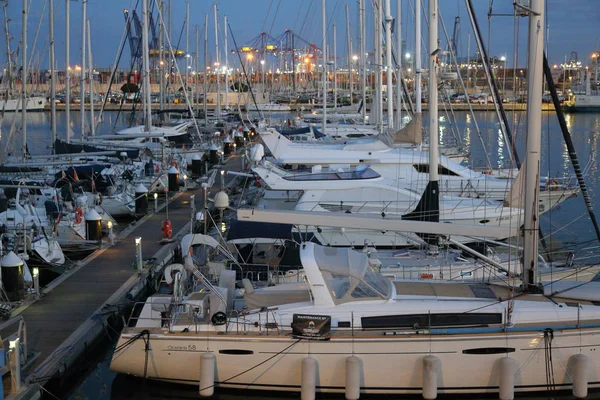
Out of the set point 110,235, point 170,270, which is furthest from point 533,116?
point 110,235

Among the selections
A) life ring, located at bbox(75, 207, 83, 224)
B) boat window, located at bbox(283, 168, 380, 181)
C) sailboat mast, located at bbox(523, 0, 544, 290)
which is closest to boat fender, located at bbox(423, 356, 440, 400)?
sailboat mast, located at bbox(523, 0, 544, 290)

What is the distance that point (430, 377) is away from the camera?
11.8 meters

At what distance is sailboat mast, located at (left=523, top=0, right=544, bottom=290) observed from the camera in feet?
40.8

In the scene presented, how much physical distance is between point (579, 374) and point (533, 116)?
3932mm

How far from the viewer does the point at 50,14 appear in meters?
38.0

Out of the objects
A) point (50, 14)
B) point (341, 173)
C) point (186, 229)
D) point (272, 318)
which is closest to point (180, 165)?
point (50, 14)

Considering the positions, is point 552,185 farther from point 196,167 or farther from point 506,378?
point 196,167

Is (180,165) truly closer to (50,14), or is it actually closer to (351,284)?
(50,14)

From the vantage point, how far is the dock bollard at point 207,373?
12188 millimetres

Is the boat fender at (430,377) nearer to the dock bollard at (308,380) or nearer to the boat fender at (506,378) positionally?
the boat fender at (506,378)

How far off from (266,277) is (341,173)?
270 inches

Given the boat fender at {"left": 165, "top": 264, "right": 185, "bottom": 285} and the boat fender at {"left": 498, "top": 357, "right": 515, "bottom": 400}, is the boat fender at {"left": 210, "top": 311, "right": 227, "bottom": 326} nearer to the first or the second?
the boat fender at {"left": 165, "top": 264, "right": 185, "bottom": 285}

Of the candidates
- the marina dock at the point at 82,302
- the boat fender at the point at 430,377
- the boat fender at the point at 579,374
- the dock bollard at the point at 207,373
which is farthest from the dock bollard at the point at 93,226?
the boat fender at the point at 579,374

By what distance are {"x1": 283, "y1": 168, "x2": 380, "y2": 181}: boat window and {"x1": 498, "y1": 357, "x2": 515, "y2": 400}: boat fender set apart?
10555mm
